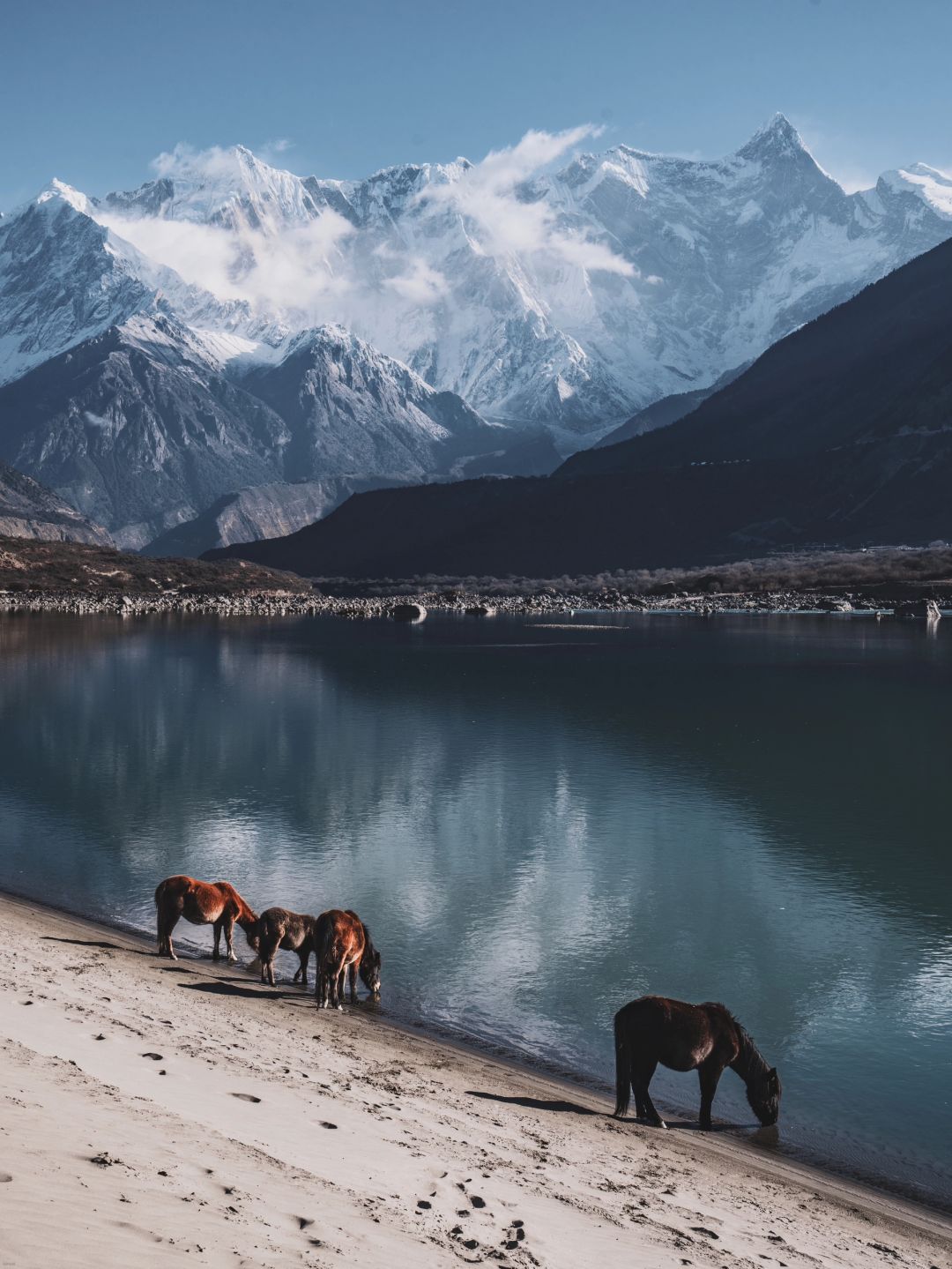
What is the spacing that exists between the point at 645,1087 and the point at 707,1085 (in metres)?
0.83

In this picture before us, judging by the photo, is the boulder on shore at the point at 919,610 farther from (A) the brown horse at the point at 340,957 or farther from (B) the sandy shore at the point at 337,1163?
(B) the sandy shore at the point at 337,1163

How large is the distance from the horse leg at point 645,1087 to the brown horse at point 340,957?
16.9 ft

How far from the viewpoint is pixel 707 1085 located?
1500 cm

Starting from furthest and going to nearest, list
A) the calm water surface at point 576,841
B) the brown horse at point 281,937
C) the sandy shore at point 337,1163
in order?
the brown horse at point 281,937 → the calm water surface at point 576,841 → the sandy shore at point 337,1163

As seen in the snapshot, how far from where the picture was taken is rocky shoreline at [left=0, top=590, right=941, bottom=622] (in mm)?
160625

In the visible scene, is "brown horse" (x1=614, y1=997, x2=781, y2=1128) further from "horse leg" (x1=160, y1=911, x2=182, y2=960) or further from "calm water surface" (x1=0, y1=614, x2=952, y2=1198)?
"horse leg" (x1=160, y1=911, x2=182, y2=960)

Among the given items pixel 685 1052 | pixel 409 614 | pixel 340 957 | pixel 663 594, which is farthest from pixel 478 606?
pixel 685 1052

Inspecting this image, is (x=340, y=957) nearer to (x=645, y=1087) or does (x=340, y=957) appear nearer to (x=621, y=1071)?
(x=621, y=1071)

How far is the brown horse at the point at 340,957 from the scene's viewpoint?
59.1 feet

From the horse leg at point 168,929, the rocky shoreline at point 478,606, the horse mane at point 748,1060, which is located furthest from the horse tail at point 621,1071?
the rocky shoreline at point 478,606

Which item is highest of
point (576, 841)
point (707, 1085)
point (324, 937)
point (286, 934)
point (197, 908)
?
point (324, 937)

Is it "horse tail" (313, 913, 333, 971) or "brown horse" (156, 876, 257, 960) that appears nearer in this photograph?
"horse tail" (313, 913, 333, 971)

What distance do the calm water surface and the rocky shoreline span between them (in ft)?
290

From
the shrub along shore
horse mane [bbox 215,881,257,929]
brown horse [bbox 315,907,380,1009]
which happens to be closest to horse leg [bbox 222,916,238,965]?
horse mane [bbox 215,881,257,929]
